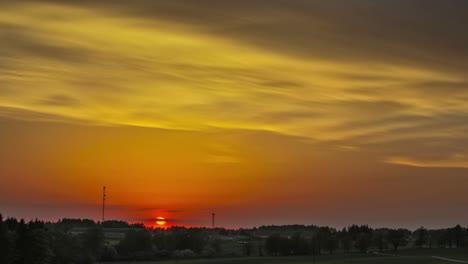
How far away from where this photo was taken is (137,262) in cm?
19962

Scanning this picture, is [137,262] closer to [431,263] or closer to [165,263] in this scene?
[165,263]

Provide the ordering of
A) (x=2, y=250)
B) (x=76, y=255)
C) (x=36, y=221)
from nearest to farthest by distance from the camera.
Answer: (x=2, y=250), (x=36, y=221), (x=76, y=255)

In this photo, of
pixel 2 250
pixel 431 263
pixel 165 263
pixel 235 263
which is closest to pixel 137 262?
pixel 165 263

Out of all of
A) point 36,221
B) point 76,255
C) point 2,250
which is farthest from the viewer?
point 76,255

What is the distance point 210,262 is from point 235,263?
22.9 feet

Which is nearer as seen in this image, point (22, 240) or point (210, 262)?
point (22, 240)

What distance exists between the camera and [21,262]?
15125 centimetres

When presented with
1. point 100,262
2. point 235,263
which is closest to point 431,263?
point 235,263

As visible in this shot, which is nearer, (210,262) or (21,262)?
(21,262)

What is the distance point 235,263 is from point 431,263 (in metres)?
54.5

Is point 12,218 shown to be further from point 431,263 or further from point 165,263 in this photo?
point 431,263

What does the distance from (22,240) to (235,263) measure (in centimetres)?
6532

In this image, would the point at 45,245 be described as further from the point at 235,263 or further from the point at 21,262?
the point at 235,263

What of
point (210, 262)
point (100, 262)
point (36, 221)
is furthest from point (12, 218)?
point (210, 262)
